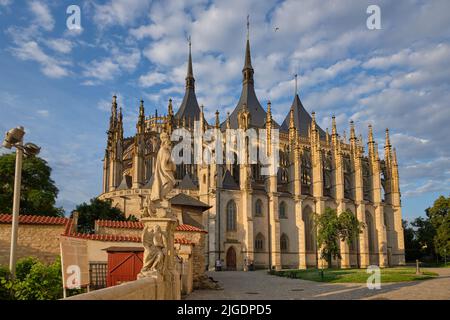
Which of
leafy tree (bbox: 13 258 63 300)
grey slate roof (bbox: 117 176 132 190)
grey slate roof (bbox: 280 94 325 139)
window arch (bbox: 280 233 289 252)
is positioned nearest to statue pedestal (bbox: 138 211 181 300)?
leafy tree (bbox: 13 258 63 300)

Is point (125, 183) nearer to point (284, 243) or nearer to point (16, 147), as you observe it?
point (284, 243)

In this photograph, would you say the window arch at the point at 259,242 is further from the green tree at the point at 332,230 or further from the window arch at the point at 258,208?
the green tree at the point at 332,230

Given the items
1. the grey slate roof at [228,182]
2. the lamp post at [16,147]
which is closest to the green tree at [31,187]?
the lamp post at [16,147]

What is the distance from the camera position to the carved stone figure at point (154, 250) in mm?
9773

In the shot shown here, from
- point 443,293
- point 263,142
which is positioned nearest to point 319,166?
point 263,142

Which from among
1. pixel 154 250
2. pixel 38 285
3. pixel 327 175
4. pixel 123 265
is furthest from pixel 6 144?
pixel 327 175

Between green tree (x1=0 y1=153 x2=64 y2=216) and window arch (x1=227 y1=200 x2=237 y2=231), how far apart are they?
740 inches

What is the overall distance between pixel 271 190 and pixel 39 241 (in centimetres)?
3433

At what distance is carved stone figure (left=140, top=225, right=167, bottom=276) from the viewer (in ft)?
32.1

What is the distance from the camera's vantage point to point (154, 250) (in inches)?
391

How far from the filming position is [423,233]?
63.3m

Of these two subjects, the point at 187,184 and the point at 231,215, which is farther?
the point at 187,184
